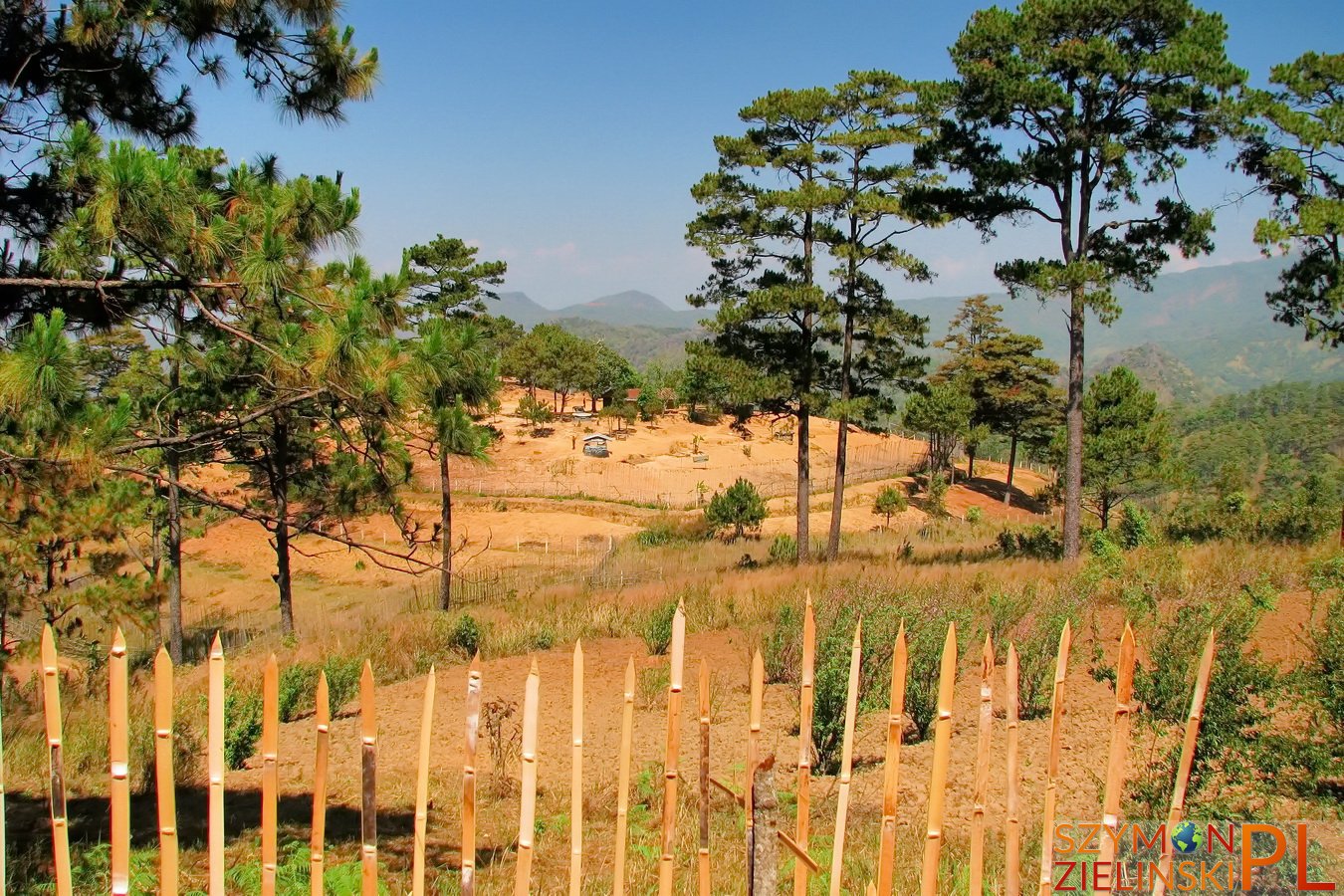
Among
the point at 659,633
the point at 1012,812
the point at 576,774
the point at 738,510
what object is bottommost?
the point at 738,510

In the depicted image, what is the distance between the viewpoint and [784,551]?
22.1 metres

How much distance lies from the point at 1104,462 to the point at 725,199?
61.4 feet

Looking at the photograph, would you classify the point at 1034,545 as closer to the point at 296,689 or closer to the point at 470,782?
the point at 296,689

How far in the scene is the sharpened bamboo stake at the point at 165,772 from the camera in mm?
2523

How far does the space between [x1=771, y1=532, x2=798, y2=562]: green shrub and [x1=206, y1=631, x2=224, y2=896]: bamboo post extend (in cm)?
1817

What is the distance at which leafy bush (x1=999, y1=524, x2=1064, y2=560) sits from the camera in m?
17.3

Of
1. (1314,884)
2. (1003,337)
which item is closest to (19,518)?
(1314,884)

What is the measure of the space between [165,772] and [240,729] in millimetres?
5322

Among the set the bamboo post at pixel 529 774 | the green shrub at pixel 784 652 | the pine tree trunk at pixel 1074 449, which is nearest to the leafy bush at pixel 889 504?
the pine tree trunk at pixel 1074 449

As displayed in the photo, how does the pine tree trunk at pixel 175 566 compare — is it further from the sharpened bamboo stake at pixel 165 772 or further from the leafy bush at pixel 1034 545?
the leafy bush at pixel 1034 545

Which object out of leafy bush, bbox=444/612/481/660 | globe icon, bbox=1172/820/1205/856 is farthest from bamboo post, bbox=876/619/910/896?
leafy bush, bbox=444/612/481/660

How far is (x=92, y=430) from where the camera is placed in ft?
14.1

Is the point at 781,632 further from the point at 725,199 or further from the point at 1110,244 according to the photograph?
the point at 725,199

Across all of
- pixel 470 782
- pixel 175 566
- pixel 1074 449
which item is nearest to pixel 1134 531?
pixel 1074 449
